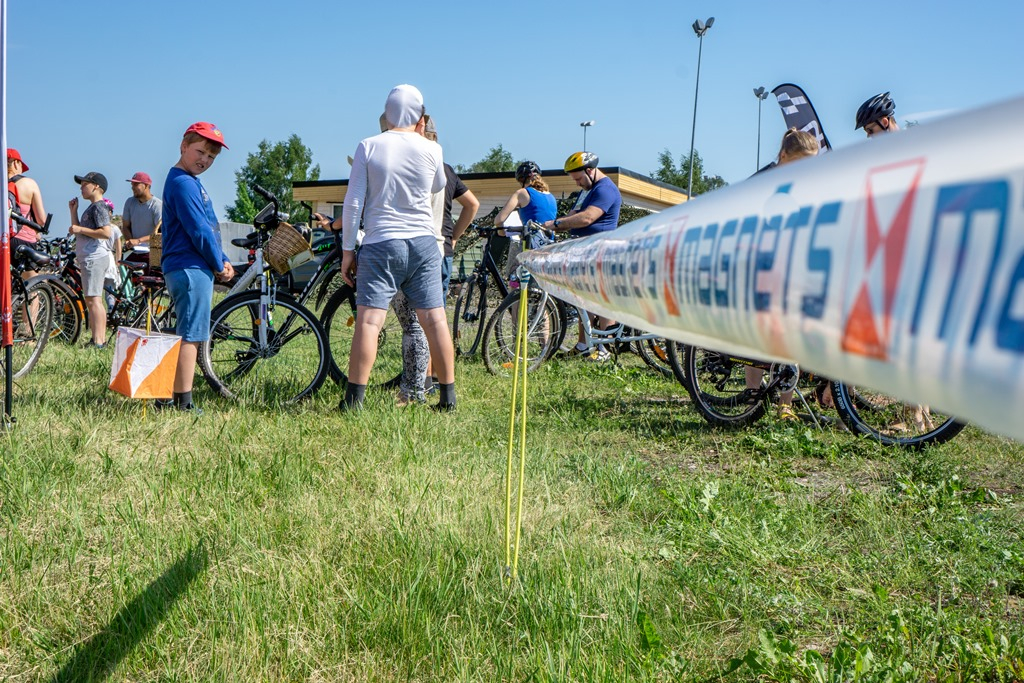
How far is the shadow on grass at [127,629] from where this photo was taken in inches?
85.5

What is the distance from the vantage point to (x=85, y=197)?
831 centimetres

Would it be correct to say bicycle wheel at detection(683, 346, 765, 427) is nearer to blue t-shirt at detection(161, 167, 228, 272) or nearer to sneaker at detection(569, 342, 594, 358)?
sneaker at detection(569, 342, 594, 358)

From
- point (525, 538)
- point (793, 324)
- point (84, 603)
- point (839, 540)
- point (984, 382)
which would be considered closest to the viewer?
point (984, 382)

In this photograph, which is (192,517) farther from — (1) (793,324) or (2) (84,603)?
(1) (793,324)

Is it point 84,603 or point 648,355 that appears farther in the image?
point 648,355

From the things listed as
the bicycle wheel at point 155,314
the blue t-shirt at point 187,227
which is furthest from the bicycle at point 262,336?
the bicycle wheel at point 155,314

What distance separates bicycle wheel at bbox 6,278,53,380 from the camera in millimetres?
6691

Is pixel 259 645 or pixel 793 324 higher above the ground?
pixel 793 324

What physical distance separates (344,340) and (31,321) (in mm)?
2749

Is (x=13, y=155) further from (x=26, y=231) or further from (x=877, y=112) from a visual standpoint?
(x=877, y=112)

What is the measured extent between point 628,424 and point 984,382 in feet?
15.5

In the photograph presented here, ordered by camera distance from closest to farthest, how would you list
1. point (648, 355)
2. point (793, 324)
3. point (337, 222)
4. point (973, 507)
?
point (793, 324), point (973, 507), point (337, 222), point (648, 355)

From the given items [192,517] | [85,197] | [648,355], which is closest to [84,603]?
[192,517]

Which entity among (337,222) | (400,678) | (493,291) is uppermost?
(337,222)
